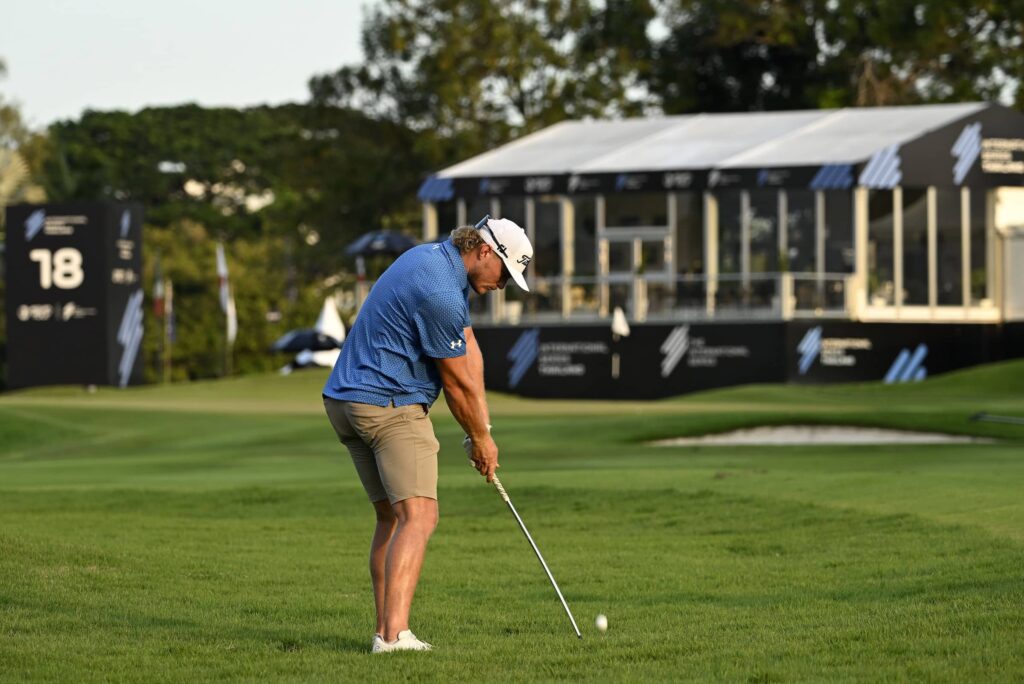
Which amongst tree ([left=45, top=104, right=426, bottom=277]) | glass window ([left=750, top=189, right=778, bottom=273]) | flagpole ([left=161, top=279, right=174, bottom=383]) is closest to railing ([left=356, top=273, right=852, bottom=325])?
glass window ([left=750, top=189, right=778, bottom=273])

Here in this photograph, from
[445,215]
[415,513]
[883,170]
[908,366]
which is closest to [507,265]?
[415,513]

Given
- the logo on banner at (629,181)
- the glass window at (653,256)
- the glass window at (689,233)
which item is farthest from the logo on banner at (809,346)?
the logo on banner at (629,181)

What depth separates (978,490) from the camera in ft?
51.9

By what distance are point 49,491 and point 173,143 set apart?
91.3 metres

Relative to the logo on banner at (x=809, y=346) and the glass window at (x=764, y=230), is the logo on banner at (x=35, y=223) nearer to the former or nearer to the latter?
the glass window at (x=764, y=230)

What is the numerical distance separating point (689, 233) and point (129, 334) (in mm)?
13866

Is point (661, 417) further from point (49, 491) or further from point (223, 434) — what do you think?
point (49, 491)

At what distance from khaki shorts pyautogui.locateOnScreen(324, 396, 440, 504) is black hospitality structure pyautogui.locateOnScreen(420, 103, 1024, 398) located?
116 feet

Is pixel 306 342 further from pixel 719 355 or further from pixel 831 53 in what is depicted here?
pixel 831 53

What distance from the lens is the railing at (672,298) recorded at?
145ft

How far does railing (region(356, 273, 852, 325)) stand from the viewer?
44.3 m

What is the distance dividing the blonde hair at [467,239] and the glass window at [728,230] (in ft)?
125

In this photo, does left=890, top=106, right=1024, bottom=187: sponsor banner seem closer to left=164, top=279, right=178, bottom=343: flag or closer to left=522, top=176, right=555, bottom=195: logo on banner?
left=522, top=176, right=555, bottom=195: logo on banner

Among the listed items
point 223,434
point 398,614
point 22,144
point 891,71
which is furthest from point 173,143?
point 398,614
